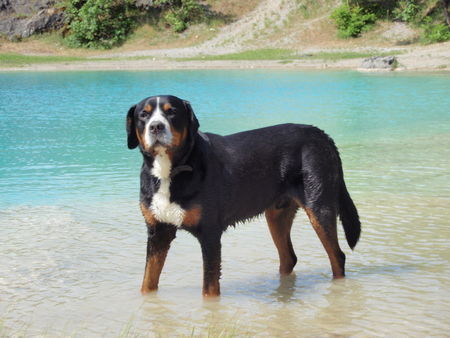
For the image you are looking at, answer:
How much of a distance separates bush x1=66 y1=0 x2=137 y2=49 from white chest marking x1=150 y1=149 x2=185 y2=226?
48027mm

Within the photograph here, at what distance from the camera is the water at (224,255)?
5.44 metres

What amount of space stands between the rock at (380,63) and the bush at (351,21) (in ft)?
33.1

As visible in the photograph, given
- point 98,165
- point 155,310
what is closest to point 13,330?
point 155,310

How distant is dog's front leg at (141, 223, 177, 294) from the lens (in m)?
5.45

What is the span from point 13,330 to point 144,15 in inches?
2035

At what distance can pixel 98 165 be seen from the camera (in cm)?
1319

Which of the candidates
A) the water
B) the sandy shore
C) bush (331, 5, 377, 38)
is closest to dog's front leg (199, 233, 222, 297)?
the water

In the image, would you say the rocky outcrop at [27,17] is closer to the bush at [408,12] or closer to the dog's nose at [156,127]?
the bush at [408,12]

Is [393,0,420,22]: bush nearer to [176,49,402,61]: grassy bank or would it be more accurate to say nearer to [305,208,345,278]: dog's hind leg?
[176,49,402,61]: grassy bank

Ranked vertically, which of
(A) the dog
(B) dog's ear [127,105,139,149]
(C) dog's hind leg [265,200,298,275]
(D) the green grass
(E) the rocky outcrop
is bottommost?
(D) the green grass

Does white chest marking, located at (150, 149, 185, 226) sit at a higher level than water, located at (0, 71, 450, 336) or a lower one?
higher

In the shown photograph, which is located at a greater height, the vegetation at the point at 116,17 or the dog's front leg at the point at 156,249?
the dog's front leg at the point at 156,249

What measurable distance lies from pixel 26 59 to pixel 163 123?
Result: 142 ft

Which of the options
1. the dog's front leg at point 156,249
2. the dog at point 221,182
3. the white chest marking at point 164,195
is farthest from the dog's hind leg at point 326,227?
the white chest marking at point 164,195
